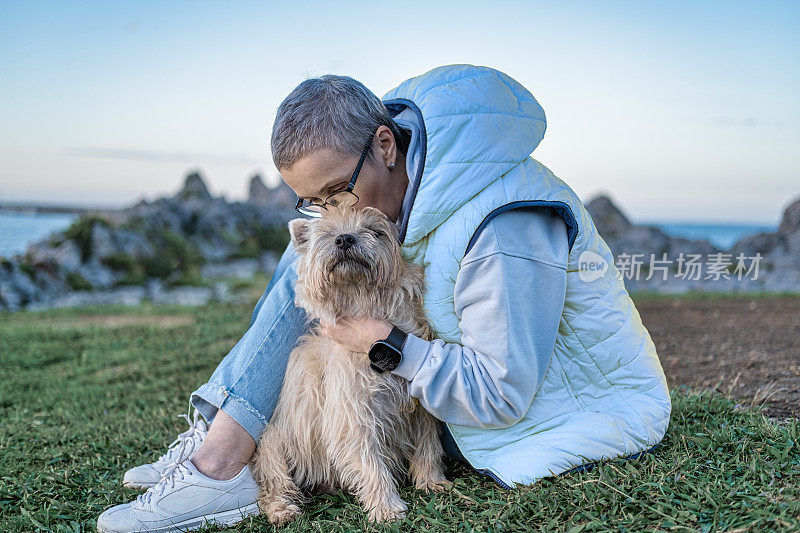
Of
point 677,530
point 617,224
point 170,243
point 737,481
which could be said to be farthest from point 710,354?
point 170,243

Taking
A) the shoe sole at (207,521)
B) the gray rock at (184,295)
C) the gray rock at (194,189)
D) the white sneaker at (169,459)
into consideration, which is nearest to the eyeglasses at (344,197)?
the white sneaker at (169,459)

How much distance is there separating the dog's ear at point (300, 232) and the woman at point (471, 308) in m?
0.13

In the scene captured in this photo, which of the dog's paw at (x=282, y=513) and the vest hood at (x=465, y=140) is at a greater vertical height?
the vest hood at (x=465, y=140)

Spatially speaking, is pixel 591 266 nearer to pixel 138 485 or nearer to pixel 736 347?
pixel 138 485

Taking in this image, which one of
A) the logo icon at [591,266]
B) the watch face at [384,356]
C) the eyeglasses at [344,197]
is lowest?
the watch face at [384,356]

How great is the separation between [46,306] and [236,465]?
36.3 ft

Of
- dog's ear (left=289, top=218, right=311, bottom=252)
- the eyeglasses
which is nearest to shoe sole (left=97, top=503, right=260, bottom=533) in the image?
dog's ear (left=289, top=218, right=311, bottom=252)

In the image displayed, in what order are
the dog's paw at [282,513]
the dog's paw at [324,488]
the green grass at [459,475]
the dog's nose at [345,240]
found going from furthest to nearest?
the dog's paw at [324,488], the dog's paw at [282,513], the dog's nose at [345,240], the green grass at [459,475]

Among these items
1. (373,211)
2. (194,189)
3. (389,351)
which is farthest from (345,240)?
(194,189)

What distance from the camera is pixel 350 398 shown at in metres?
3.03

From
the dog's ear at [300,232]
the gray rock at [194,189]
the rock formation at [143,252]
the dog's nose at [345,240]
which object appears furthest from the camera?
the gray rock at [194,189]

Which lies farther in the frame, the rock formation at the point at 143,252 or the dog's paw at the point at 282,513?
the rock formation at the point at 143,252

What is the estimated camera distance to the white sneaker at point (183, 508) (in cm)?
308

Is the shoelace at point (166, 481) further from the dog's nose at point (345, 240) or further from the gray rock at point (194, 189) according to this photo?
the gray rock at point (194, 189)
